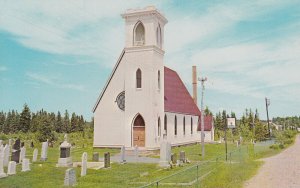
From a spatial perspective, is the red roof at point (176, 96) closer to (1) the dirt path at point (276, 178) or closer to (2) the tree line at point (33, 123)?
(1) the dirt path at point (276, 178)

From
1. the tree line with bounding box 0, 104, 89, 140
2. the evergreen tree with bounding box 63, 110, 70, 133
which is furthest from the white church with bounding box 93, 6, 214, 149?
the evergreen tree with bounding box 63, 110, 70, 133

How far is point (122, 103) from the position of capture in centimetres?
3534

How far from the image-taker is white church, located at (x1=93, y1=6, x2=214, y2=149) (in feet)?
109

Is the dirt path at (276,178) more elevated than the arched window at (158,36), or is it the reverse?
the arched window at (158,36)

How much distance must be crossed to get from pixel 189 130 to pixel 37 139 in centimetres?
2156

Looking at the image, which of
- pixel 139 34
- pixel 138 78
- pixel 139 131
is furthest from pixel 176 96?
pixel 139 34

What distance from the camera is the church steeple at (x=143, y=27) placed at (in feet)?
109

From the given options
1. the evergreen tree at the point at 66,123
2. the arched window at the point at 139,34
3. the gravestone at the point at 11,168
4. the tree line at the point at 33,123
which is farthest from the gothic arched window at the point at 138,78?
the evergreen tree at the point at 66,123

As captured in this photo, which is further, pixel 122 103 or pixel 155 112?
pixel 122 103

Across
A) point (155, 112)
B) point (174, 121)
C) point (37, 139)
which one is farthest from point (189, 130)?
point (37, 139)

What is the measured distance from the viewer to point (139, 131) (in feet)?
110

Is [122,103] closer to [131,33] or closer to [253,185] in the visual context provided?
[131,33]

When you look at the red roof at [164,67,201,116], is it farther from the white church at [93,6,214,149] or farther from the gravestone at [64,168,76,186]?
the gravestone at [64,168,76,186]

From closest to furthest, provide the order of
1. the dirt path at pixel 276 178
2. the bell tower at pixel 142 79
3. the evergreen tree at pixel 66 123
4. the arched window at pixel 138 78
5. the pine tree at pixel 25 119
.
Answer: the dirt path at pixel 276 178 < the bell tower at pixel 142 79 < the arched window at pixel 138 78 < the pine tree at pixel 25 119 < the evergreen tree at pixel 66 123
